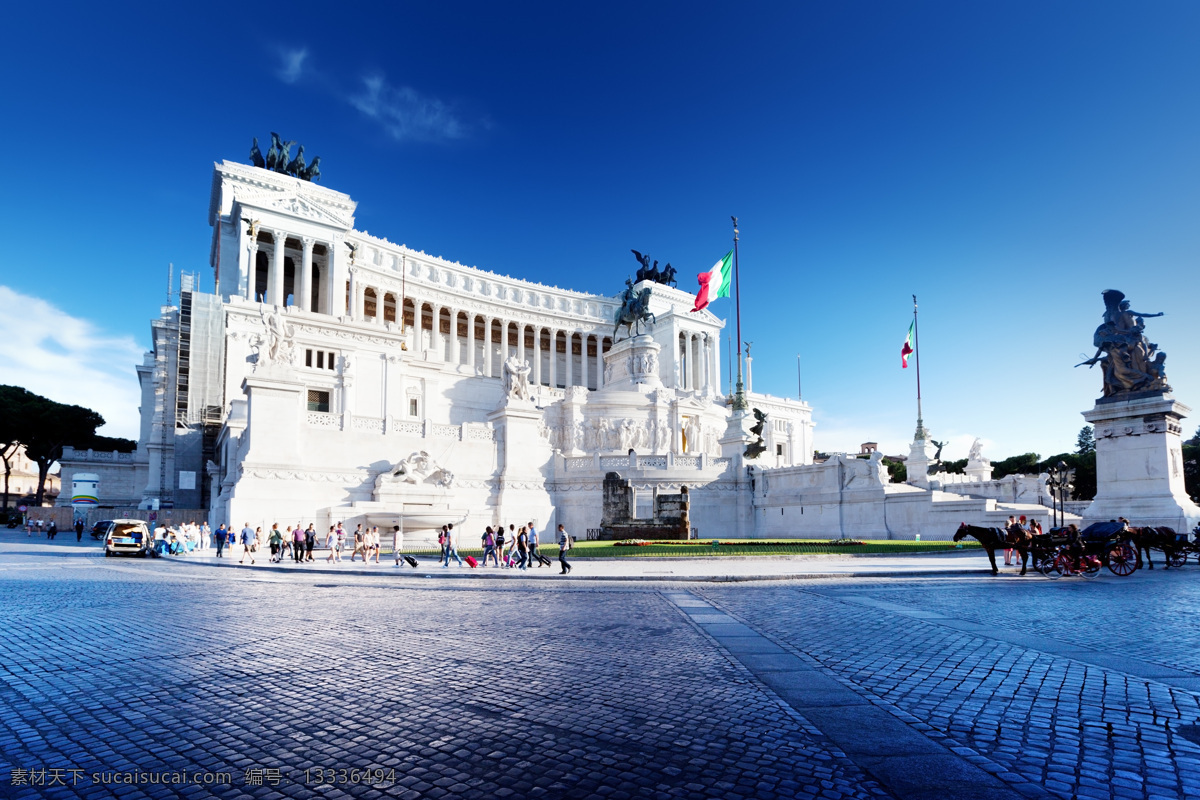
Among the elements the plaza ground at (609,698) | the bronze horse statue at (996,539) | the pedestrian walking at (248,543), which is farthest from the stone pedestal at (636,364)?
the plaza ground at (609,698)

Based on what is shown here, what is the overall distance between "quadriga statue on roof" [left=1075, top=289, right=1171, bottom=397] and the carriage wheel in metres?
6.66

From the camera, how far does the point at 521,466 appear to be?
4028 cm

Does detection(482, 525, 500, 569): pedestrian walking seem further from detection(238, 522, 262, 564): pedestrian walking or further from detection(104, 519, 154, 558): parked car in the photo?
detection(104, 519, 154, 558): parked car

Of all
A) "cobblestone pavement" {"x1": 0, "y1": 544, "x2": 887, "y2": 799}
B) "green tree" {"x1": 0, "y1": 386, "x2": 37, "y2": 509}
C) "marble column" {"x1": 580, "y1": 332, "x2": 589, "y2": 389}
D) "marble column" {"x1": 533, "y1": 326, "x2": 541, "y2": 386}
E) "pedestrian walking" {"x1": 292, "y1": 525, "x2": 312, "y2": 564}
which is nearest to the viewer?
"cobblestone pavement" {"x1": 0, "y1": 544, "x2": 887, "y2": 799}

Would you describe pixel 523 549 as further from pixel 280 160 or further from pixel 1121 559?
pixel 280 160

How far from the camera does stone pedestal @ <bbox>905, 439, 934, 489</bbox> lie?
4475 centimetres

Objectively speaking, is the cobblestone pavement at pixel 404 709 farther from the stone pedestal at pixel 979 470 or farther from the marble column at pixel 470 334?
the marble column at pixel 470 334

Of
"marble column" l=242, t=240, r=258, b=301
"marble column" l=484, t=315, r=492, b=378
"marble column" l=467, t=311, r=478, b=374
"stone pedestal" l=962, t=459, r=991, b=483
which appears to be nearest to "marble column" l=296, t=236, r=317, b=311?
"marble column" l=242, t=240, r=258, b=301

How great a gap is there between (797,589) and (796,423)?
76586 mm

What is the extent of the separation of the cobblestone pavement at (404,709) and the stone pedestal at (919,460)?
36.9 metres

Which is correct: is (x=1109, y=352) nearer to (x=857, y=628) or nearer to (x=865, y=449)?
(x=857, y=628)

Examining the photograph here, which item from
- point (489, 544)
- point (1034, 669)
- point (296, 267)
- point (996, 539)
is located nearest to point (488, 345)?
point (296, 267)

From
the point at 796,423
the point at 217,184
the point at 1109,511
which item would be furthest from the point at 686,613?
the point at 796,423

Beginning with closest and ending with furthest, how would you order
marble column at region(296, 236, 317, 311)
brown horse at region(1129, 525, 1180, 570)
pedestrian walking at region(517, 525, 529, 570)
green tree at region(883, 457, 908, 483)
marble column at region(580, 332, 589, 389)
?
brown horse at region(1129, 525, 1180, 570)
pedestrian walking at region(517, 525, 529, 570)
marble column at region(296, 236, 317, 311)
green tree at region(883, 457, 908, 483)
marble column at region(580, 332, 589, 389)
